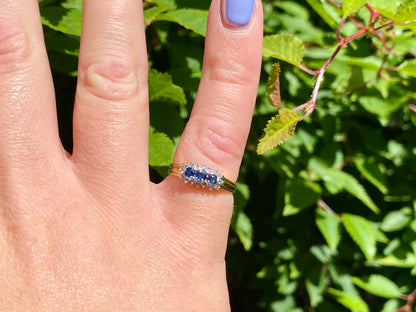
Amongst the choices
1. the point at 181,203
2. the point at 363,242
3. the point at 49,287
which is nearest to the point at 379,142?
the point at 363,242

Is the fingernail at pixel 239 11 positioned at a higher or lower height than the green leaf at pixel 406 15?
lower

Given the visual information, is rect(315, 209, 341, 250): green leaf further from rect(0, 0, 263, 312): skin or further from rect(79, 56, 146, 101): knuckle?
rect(79, 56, 146, 101): knuckle

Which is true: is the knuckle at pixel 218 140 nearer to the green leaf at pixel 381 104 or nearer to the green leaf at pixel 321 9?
the green leaf at pixel 321 9

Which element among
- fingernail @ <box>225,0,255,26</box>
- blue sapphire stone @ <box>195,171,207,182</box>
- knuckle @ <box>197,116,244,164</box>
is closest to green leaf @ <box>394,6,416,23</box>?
fingernail @ <box>225,0,255,26</box>

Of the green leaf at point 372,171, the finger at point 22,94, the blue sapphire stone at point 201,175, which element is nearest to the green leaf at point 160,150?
the blue sapphire stone at point 201,175

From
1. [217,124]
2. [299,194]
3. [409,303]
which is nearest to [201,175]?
[217,124]

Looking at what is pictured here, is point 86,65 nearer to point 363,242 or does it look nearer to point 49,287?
point 49,287
